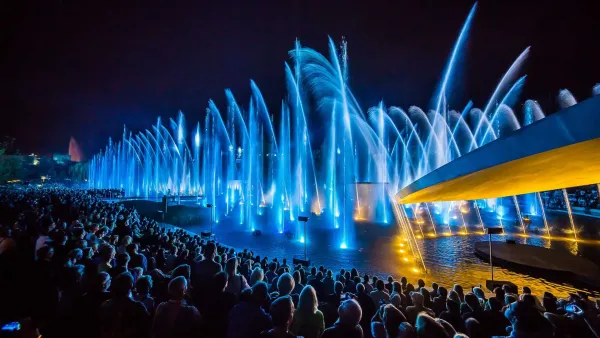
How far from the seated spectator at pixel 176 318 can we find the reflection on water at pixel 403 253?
1061cm

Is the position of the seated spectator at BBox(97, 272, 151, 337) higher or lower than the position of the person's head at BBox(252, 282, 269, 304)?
lower

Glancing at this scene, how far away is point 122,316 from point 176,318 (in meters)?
0.70

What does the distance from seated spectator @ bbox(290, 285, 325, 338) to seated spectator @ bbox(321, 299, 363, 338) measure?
2.35ft

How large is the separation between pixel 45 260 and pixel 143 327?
3724mm

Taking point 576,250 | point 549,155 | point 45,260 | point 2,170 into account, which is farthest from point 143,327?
point 2,170

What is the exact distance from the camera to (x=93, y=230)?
1041cm

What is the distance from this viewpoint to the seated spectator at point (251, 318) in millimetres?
3260

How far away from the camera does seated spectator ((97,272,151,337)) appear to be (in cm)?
331

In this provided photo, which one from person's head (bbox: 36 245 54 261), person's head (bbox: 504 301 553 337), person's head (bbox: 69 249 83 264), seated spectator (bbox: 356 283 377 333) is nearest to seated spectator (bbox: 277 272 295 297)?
seated spectator (bbox: 356 283 377 333)

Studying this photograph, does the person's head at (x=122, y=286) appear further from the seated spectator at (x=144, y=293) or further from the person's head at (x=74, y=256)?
the person's head at (x=74, y=256)

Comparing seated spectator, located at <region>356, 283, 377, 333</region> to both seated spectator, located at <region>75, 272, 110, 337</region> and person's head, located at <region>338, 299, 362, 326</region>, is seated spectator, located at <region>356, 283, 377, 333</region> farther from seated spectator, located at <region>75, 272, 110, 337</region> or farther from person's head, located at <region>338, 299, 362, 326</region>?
seated spectator, located at <region>75, 272, 110, 337</region>

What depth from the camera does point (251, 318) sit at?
10.9 feet

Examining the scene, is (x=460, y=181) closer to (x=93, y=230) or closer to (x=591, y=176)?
(x=591, y=176)

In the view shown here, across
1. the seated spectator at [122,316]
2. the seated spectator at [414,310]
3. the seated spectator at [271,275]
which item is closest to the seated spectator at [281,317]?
the seated spectator at [122,316]
